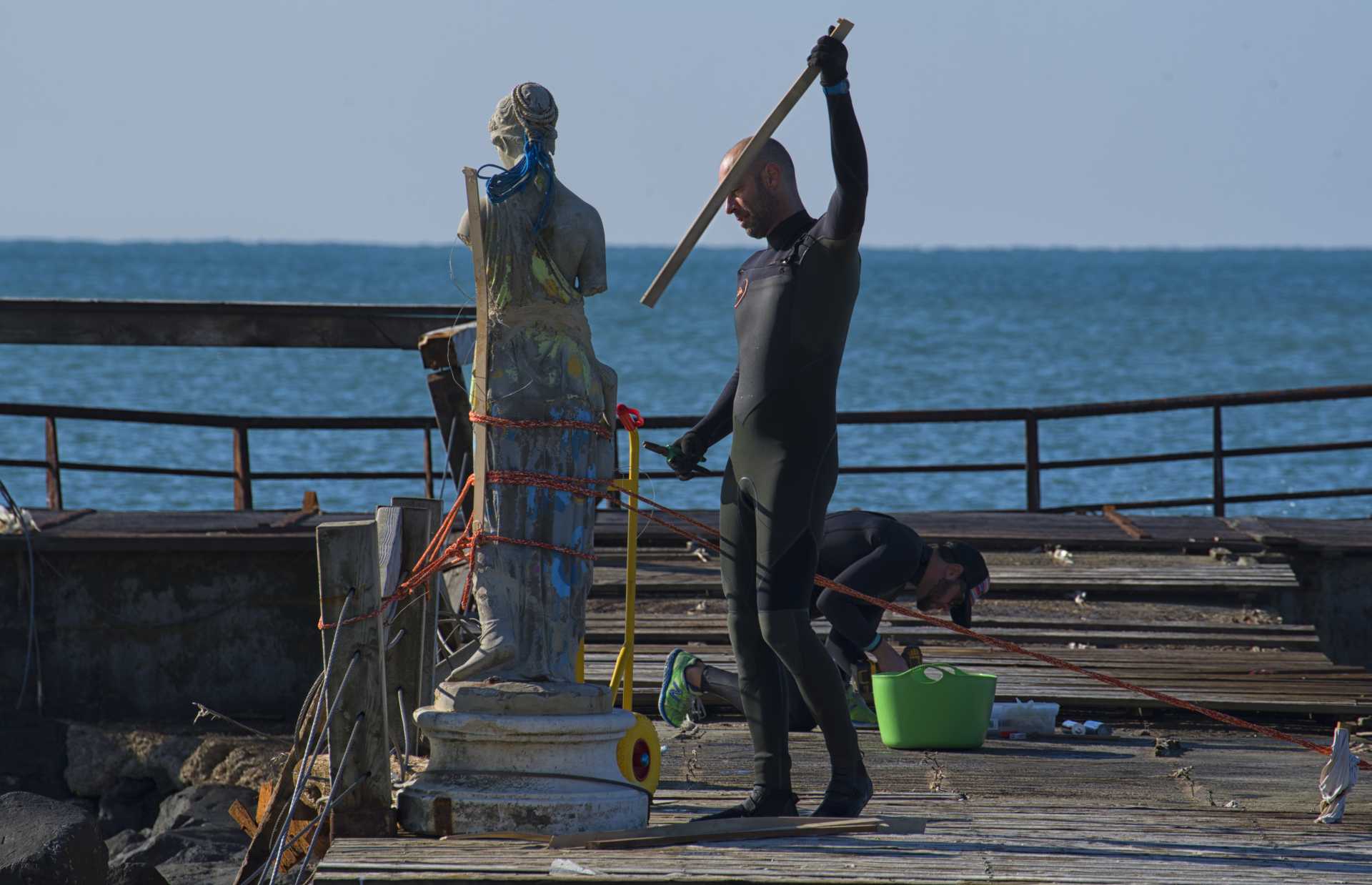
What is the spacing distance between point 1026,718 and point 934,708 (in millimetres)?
728

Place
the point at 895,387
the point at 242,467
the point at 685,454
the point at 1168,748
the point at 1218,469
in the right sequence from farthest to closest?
the point at 895,387, the point at 1218,469, the point at 242,467, the point at 1168,748, the point at 685,454

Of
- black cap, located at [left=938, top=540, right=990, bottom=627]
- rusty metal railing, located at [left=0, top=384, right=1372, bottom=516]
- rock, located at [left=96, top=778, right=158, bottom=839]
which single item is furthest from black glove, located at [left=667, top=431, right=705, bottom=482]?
rusty metal railing, located at [left=0, top=384, right=1372, bottom=516]

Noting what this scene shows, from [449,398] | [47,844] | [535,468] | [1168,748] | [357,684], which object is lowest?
[47,844]

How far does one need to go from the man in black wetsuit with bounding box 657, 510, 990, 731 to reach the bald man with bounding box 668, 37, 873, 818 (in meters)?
1.85

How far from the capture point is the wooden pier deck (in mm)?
5125

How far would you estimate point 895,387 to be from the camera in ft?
171

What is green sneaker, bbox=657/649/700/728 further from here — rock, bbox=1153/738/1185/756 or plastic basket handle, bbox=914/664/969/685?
rock, bbox=1153/738/1185/756

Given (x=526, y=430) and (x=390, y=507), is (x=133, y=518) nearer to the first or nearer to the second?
→ (x=390, y=507)

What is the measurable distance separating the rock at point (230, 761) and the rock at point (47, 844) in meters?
2.31

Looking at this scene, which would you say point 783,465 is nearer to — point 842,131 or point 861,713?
point 842,131

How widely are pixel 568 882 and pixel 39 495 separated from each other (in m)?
28.0

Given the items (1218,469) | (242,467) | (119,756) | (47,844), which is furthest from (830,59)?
(1218,469)

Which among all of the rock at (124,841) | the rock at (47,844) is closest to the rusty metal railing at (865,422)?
the rock at (124,841)

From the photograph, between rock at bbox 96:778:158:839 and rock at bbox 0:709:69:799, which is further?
rock at bbox 96:778:158:839
